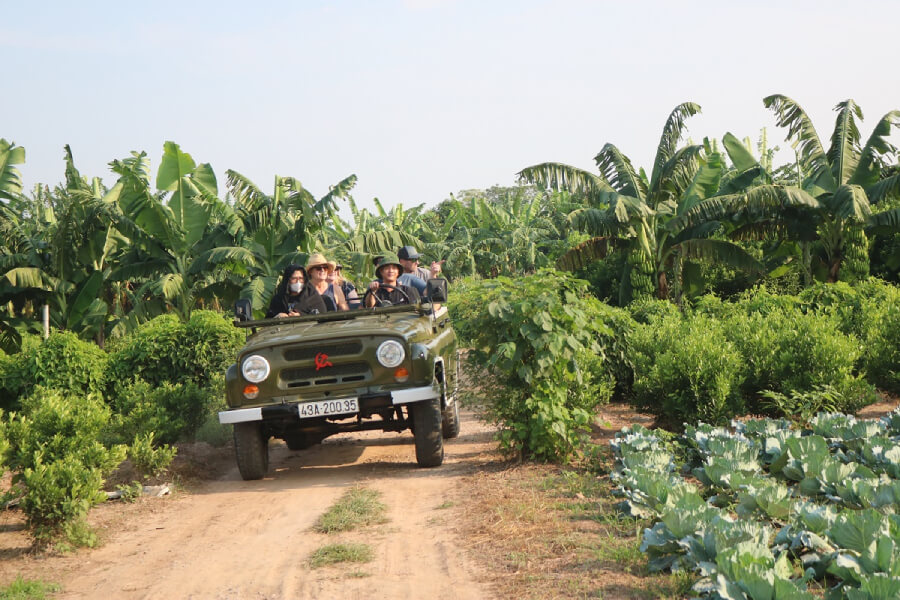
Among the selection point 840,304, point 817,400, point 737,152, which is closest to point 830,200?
point 737,152

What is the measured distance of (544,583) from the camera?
4.46m

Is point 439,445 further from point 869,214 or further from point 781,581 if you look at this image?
point 869,214

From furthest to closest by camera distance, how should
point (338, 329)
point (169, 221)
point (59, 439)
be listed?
point (169, 221), point (338, 329), point (59, 439)

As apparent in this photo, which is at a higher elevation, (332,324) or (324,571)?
(332,324)

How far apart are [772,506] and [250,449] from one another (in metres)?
4.63

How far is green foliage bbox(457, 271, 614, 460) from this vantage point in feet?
23.7

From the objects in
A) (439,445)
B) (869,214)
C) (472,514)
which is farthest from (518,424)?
(869,214)

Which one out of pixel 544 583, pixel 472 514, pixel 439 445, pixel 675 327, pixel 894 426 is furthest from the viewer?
pixel 675 327

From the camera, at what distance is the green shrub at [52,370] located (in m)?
10.2

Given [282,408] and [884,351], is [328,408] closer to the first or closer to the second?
[282,408]

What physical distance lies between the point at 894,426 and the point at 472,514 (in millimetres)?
3824

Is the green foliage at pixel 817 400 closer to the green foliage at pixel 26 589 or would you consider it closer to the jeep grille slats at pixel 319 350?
the jeep grille slats at pixel 319 350

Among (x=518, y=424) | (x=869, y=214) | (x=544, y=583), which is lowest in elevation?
(x=544, y=583)

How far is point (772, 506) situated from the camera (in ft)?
15.8
